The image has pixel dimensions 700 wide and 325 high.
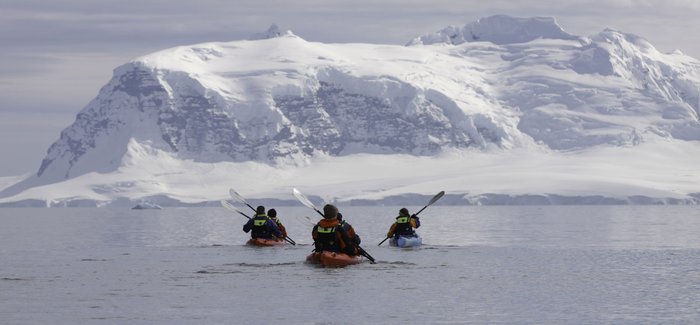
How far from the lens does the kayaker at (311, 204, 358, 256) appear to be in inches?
1640

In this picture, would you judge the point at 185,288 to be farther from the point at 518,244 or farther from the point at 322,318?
the point at 518,244

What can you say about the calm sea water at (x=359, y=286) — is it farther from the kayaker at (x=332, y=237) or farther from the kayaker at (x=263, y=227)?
the kayaker at (x=263, y=227)

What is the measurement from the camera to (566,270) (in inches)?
1731

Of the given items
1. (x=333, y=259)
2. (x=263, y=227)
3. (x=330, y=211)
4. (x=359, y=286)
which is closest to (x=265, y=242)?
(x=263, y=227)

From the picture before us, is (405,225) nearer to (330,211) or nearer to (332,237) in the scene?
(332,237)

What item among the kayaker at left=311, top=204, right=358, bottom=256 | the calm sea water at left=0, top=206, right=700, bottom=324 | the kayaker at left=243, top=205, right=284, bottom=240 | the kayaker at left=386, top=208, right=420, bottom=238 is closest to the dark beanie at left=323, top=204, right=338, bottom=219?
the kayaker at left=311, top=204, right=358, bottom=256

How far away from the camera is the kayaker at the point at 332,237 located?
41.7 metres

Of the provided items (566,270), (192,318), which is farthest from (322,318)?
(566,270)

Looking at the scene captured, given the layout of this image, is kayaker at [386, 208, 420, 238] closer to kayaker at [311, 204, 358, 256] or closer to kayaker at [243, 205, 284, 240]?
kayaker at [243, 205, 284, 240]

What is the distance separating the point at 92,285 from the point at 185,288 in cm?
311

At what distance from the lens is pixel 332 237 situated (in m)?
42.6

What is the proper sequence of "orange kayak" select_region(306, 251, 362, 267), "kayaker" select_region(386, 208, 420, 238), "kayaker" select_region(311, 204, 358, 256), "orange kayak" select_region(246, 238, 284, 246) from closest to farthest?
"kayaker" select_region(311, 204, 358, 256) < "orange kayak" select_region(306, 251, 362, 267) < "kayaker" select_region(386, 208, 420, 238) < "orange kayak" select_region(246, 238, 284, 246)

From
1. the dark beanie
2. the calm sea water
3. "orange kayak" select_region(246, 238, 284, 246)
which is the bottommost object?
the calm sea water

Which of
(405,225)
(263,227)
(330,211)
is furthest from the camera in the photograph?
(263,227)
